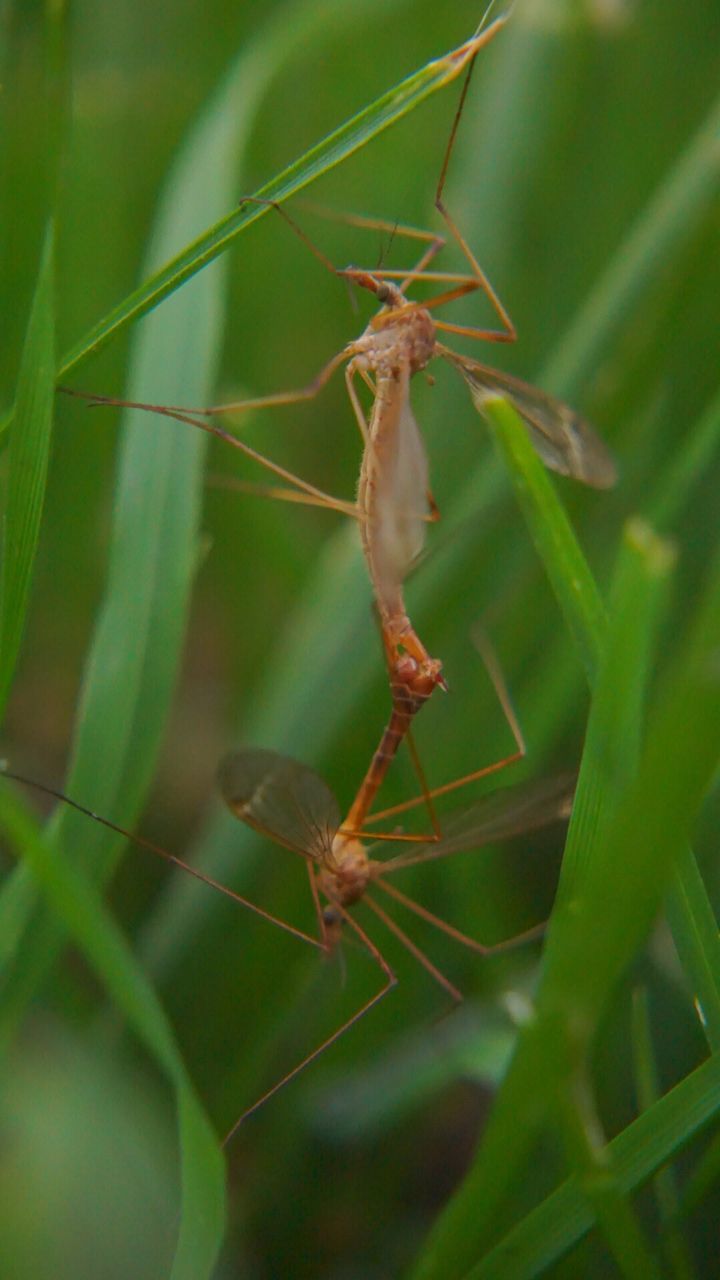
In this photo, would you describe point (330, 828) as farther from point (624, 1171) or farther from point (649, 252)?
point (649, 252)

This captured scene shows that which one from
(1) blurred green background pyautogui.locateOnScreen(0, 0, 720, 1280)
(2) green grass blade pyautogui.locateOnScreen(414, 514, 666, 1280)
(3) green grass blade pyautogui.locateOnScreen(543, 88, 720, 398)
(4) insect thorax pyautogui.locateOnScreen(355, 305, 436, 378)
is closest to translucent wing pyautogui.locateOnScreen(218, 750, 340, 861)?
(1) blurred green background pyautogui.locateOnScreen(0, 0, 720, 1280)

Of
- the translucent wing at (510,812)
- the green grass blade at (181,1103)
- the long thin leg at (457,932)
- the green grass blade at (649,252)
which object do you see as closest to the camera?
the green grass blade at (181,1103)

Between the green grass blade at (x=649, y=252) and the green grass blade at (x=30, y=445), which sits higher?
the green grass blade at (x=649, y=252)

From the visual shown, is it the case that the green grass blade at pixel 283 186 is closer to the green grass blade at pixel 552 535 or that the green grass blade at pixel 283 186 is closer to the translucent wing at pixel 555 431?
the green grass blade at pixel 552 535

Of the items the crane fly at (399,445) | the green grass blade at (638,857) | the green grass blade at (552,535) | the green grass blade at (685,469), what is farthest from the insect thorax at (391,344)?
the green grass blade at (638,857)

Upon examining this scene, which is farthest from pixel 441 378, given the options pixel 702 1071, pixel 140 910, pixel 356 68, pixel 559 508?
pixel 702 1071

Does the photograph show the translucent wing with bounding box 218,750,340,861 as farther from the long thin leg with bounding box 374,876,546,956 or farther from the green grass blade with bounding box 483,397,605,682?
the green grass blade with bounding box 483,397,605,682
